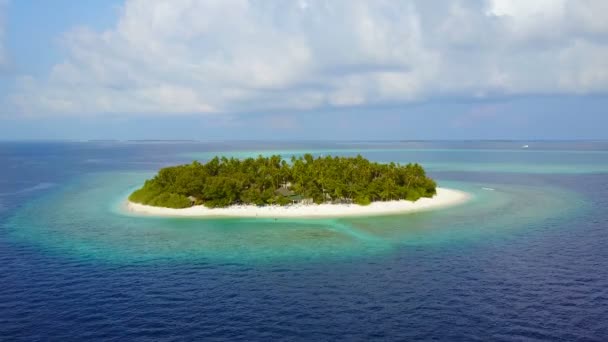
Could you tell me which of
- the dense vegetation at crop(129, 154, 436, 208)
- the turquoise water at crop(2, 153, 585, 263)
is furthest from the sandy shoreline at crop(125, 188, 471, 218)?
the turquoise water at crop(2, 153, 585, 263)

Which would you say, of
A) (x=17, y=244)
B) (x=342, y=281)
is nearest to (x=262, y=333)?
(x=342, y=281)

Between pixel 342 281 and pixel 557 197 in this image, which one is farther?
pixel 557 197

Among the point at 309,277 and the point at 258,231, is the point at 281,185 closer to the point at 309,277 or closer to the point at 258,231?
the point at 258,231

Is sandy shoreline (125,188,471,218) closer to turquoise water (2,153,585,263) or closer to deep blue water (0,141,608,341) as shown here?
turquoise water (2,153,585,263)

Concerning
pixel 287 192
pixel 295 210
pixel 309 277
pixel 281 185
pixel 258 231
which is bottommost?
pixel 309 277

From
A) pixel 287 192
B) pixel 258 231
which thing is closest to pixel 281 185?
pixel 287 192

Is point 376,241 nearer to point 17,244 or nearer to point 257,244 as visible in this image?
point 257,244

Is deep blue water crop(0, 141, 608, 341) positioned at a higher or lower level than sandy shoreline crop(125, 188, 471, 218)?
lower
